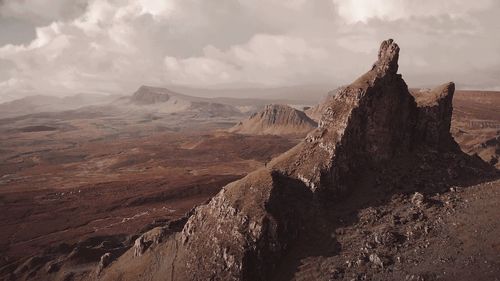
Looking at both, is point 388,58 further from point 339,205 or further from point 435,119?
point 339,205

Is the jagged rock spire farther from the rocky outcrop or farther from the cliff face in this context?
the rocky outcrop

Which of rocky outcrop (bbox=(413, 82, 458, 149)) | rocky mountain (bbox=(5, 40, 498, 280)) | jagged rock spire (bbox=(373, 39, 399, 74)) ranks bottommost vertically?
rocky mountain (bbox=(5, 40, 498, 280))

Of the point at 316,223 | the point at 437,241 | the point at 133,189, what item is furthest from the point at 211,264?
the point at 133,189

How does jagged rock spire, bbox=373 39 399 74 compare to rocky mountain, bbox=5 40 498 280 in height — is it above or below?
above

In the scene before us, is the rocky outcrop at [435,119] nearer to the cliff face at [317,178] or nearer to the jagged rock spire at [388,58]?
the cliff face at [317,178]

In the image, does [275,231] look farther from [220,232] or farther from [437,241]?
[437,241]

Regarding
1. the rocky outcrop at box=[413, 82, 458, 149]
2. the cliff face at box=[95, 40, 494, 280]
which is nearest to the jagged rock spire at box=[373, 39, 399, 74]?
the cliff face at box=[95, 40, 494, 280]
